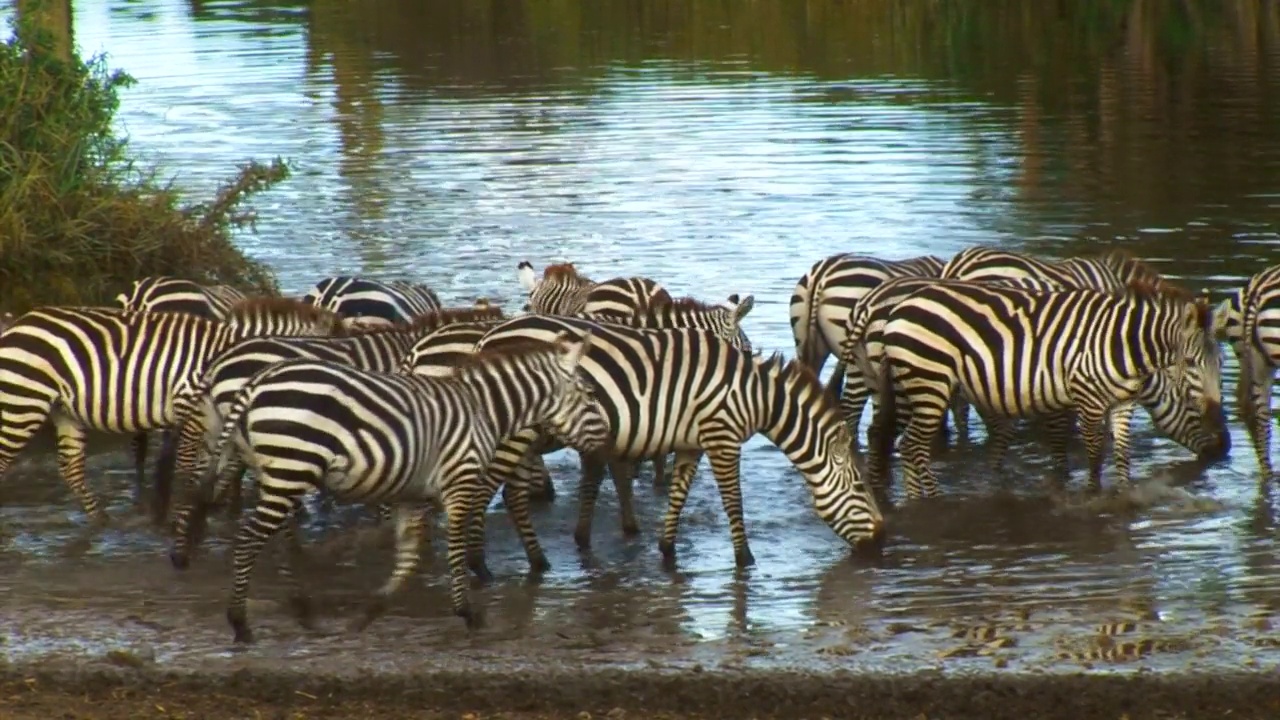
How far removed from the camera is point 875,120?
2889cm

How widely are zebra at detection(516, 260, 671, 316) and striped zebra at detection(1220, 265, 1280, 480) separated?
3793 millimetres

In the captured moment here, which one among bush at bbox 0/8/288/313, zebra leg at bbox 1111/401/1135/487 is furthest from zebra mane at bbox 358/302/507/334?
bush at bbox 0/8/288/313

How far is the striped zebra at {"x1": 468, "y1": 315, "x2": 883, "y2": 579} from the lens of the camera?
33.8 feet

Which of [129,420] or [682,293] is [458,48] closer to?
[682,293]

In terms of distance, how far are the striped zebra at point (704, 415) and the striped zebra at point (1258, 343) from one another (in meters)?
3.12

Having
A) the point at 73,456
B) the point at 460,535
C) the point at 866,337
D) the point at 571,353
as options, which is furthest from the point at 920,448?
the point at 73,456

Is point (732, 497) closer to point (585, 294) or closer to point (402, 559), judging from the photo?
point (402, 559)

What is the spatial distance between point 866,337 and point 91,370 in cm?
476

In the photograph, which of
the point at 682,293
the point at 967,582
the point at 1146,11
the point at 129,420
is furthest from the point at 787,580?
the point at 1146,11

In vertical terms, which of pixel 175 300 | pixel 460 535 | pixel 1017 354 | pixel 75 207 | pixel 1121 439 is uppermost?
pixel 75 207

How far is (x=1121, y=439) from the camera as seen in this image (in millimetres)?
11633

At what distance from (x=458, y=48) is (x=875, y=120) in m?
15.3

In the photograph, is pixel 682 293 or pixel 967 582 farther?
pixel 682 293

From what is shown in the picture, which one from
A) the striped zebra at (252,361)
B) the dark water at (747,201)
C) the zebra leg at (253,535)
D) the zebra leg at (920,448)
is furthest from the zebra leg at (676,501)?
the zebra leg at (253,535)
